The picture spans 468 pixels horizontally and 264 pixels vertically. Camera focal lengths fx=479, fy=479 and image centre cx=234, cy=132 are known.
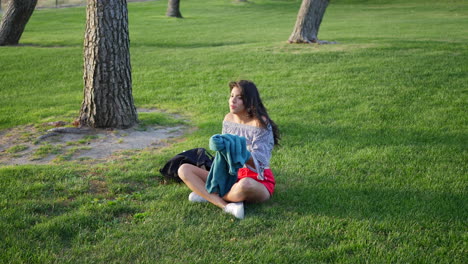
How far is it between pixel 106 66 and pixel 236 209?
150 inches

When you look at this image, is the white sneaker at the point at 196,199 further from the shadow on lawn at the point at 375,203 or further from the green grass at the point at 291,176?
the shadow on lawn at the point at 375,203

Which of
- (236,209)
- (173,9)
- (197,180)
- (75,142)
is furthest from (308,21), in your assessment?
(173,9)

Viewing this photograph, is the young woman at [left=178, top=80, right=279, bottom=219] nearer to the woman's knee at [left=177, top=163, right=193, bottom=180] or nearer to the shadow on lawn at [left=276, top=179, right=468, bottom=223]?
the woman's knee at [left=177, top=163, right=193, bottom=180]

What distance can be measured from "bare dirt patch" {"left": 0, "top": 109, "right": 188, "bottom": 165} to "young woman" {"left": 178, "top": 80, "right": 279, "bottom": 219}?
6.40 feet

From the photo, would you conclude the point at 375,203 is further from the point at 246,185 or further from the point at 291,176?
the point at 246,185

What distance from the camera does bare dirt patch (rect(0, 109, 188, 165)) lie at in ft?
20.5

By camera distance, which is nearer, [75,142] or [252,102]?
[252,102]

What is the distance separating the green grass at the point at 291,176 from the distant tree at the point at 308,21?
245 centimetres

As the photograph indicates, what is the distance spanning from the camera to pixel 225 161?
446 cm

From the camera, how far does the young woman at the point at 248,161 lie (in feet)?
14.8

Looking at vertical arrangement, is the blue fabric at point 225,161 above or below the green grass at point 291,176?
above

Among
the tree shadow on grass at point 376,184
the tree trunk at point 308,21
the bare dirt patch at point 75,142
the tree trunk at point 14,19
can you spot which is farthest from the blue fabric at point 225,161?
the tree trunk at point 14,19

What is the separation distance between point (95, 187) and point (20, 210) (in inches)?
33.4

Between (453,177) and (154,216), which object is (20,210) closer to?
(154,216)
